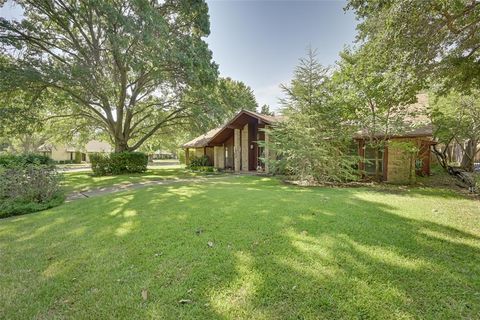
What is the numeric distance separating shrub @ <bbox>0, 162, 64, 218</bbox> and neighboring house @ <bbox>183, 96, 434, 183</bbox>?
10.4 meters

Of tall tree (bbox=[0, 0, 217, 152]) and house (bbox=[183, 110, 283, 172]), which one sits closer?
tall tree (bbox=[0, 0, 217, 152])

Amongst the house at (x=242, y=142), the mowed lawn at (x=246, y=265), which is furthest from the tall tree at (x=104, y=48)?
the mowed lawn at (x=246, y=265)

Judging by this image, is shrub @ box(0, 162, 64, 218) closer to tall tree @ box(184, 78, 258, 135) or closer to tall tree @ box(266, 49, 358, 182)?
tall tree @ box(266, 49, 358, 182)

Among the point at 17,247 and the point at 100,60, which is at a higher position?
the point at 100,60

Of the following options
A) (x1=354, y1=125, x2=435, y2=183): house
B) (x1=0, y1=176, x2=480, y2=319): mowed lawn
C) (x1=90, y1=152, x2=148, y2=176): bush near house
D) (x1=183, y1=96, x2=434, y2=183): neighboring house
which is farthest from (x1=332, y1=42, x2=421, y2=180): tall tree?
(x1=90, y1=152, x2=148, y2=176): bush near house

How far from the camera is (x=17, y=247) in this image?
14.0 ft

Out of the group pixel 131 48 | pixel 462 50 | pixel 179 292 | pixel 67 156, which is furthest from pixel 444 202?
pixel 67 156

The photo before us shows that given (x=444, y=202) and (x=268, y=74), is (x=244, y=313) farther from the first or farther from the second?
(x=268, y=74)

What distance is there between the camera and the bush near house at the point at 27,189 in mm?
6969

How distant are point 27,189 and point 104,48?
43.2ft

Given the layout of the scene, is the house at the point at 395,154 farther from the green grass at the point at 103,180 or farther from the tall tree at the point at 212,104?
the green grass at the point at 103,180

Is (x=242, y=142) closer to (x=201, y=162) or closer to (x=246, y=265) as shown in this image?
(x=201, y=162)

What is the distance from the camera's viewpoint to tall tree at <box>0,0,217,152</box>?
1279 centimetres

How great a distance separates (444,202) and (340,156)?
185 inches
